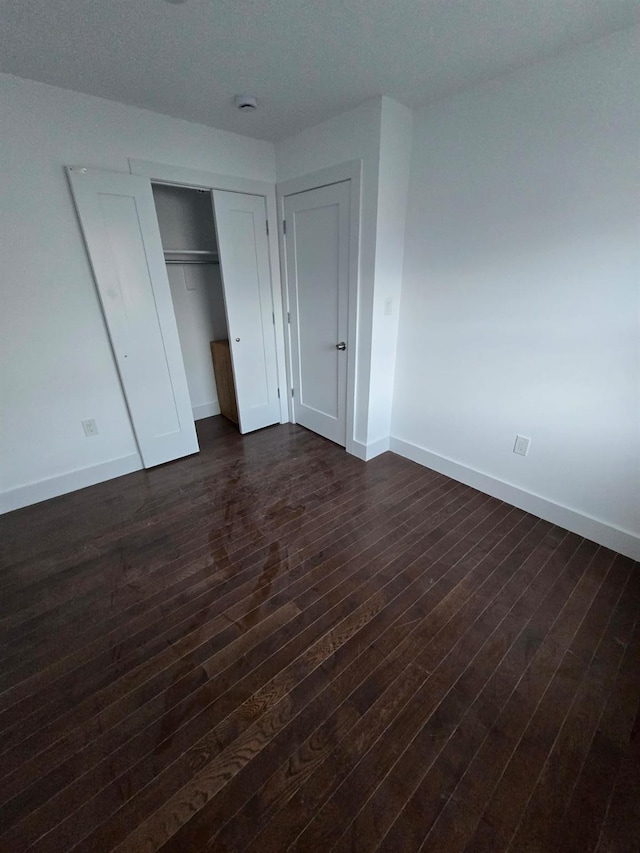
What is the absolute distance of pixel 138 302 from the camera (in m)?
2.48

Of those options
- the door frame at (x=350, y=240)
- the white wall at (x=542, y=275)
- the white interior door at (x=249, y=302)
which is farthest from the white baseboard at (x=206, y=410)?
the white wall at (x=542, y=275)

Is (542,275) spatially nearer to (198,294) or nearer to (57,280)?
(57,280)

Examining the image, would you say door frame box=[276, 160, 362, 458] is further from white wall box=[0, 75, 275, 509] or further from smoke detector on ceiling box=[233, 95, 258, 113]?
smoke detector on ceiling box=[233, 95, 258, 113]

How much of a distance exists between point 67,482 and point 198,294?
2.15 m

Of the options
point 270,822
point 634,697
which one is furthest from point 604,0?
point 270,822

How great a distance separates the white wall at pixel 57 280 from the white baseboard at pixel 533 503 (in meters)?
2.41

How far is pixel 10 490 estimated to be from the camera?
2342mm

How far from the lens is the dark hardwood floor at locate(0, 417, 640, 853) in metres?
1.02

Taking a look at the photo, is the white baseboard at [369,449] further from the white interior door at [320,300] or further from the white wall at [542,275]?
the white wall at [542,275]

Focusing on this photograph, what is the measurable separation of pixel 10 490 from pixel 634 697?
3.52 metres

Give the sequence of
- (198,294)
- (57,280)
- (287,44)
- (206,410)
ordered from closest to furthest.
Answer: (287,44)
(57,280)
(198,294)
(206,410)

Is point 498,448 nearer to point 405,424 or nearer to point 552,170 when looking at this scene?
point 405,424

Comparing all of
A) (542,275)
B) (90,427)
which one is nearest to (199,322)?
(90,427)

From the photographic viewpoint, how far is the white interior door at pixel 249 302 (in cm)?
278
